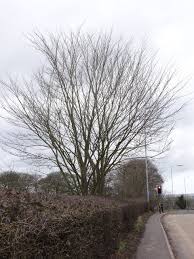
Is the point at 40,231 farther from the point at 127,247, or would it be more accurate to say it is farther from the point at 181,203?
the point at 181,203

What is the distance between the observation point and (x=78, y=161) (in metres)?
17.5

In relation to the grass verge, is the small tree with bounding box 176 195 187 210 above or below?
above

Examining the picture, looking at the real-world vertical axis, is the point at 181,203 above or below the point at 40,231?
above

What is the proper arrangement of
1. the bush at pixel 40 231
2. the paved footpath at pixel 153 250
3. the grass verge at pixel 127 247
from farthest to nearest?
the paved footpath at pixel 153 250
the grass verge at pixel 127 247
the bush at pixel 40 231

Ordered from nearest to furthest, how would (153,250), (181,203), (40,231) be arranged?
1. (40,231)
2. (153,250)
3. (181,203)

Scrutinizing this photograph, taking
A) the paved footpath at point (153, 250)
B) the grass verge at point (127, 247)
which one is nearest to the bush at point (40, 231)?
the grass verge at point (127, 247)

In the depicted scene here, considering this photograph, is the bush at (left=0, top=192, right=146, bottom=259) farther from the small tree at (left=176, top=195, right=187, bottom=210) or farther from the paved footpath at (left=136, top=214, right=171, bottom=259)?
the small tree at (left=176, top=195, right=187, bottom=210)

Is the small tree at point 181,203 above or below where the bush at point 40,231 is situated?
above

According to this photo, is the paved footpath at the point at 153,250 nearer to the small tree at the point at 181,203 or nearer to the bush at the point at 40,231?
the bush at the point at 40,231

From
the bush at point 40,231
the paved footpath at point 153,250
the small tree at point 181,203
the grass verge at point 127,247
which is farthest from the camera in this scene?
the small tree at point 181,203

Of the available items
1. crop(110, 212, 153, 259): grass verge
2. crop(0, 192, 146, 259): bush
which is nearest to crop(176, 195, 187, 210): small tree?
crop(110, 212, 153, 259): grass verge

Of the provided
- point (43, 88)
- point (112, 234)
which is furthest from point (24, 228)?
point (43, 88)

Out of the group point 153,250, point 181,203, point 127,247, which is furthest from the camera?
point 181,203

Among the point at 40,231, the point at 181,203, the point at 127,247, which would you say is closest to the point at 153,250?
the point at 127,247
